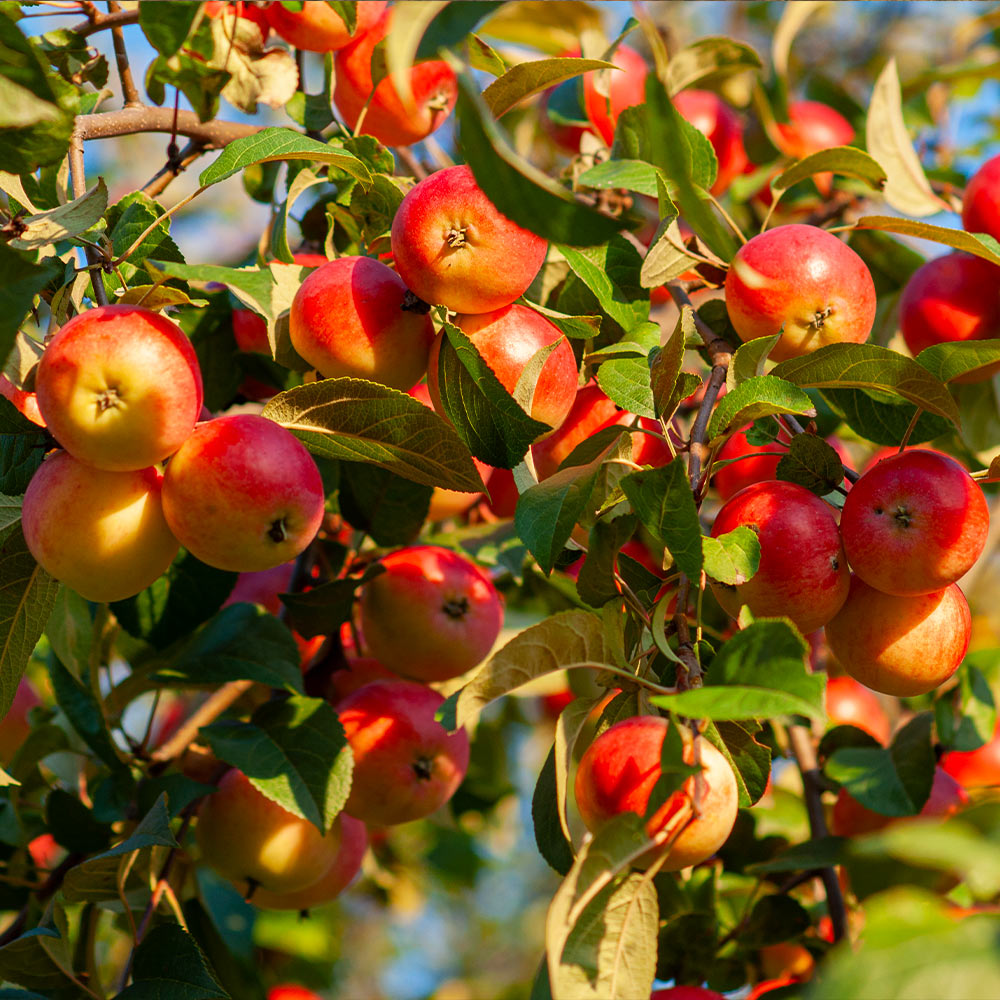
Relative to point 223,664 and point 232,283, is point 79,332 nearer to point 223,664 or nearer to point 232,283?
point 232,283

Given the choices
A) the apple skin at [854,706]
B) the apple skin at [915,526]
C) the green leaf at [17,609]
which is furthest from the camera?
the apple skin at [854,706]

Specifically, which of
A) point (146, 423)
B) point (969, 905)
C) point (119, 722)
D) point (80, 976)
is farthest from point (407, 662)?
point (969, 905)

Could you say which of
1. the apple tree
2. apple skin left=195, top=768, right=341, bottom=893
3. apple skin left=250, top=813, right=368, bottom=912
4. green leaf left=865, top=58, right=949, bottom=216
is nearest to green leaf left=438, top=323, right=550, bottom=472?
the apple tree

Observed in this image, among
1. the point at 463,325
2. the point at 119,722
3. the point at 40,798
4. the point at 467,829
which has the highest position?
the point at 463,325

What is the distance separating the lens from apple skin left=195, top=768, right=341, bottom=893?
1385 millimetres

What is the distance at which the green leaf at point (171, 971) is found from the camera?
1.10 m

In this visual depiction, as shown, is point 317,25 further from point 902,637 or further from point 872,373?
point 902,637

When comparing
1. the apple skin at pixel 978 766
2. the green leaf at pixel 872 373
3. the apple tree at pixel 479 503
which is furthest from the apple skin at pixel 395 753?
the apple skin at pixel 978 766

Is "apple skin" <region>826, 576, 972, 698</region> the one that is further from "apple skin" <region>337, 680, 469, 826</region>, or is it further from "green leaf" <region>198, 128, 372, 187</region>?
"green leaf" <region>198, 128, 372, 187</region>

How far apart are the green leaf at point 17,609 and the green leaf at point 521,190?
691mm

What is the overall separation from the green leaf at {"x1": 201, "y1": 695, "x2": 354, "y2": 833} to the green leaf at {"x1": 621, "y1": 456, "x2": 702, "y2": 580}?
541mm

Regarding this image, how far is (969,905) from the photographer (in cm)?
158

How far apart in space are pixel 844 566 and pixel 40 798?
4.84ft

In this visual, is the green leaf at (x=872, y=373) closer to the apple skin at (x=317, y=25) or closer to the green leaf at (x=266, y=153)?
the green leaf at (x=266, y=153)
